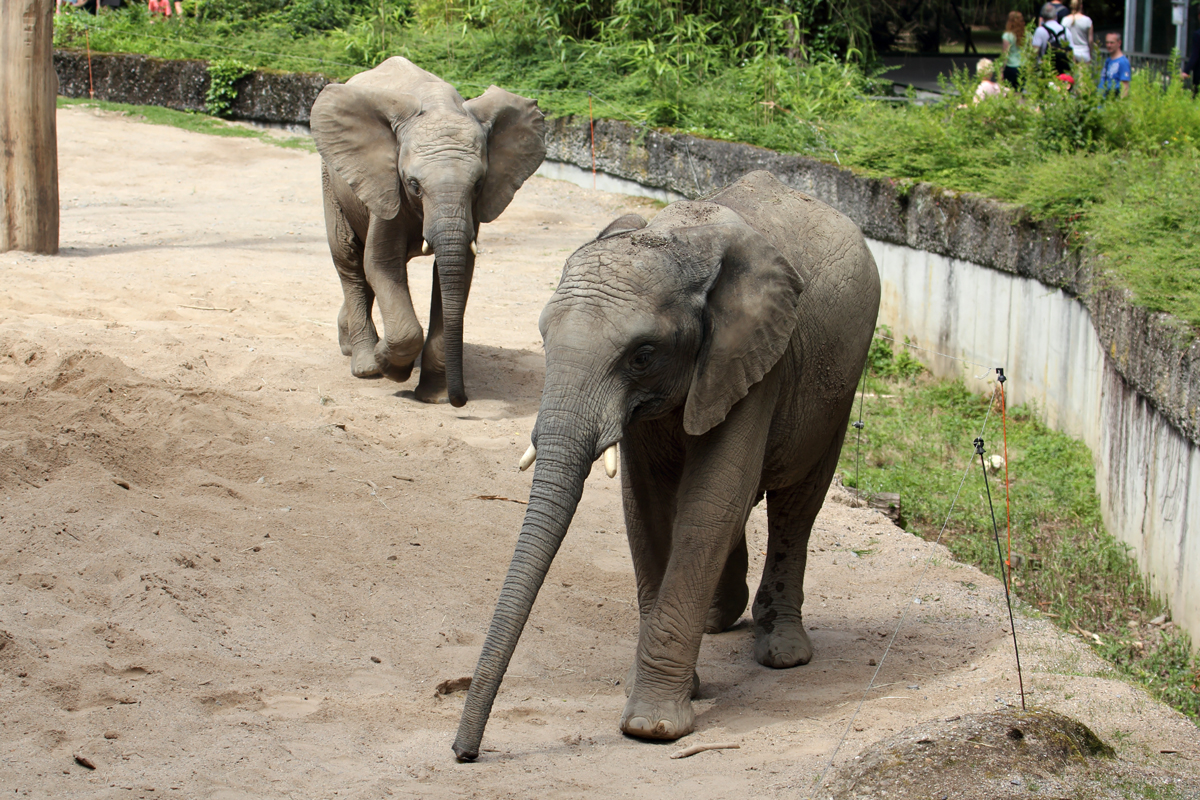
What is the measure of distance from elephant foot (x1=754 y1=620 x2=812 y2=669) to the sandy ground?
56 mm

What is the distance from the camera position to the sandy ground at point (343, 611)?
13.1 ft

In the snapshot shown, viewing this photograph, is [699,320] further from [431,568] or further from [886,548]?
[886,548]

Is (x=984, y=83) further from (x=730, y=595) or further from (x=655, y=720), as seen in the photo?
(x=655, y=720)

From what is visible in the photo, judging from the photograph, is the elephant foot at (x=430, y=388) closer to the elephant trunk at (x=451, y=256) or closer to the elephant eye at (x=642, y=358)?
the elephant trunk at (x=451, y=256)

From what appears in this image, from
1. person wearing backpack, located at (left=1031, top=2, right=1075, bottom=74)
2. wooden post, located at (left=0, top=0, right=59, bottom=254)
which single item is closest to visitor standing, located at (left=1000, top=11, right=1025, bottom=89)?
person wearing backpack, located at (left=1031, top=2, right=1075, bottom=74)

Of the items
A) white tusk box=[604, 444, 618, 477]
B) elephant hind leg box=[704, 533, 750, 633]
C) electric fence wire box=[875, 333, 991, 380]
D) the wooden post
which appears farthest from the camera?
the wooden post

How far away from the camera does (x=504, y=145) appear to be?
8.88 m

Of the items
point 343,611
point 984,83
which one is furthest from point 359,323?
point 984,83

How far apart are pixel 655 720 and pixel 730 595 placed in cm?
138

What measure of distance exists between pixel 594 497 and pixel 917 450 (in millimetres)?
2756

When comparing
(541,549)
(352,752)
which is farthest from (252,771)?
(541,549)

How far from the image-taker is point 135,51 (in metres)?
20.7

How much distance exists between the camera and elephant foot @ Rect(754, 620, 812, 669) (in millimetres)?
5262

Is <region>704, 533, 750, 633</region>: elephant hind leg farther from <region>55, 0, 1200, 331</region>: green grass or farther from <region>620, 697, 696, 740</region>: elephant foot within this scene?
<region>55, 0, 1200, 331</region>: green grass
